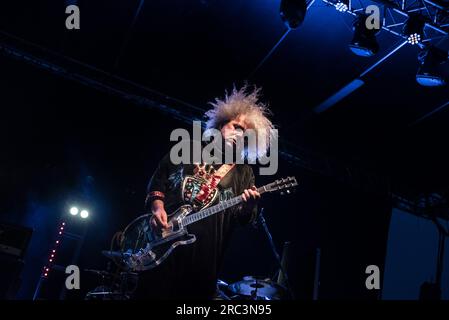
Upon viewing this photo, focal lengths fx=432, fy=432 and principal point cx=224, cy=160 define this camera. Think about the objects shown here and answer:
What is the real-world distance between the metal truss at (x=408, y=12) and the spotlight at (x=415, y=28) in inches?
2.2

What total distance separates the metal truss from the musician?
8.75ft

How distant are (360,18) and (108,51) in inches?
153

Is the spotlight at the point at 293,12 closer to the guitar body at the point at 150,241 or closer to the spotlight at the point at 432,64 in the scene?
the spotlight at the point at 432,64

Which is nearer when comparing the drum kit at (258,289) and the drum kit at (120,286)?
the drum kit at (120,286)

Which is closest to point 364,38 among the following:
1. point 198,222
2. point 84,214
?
point 198,222

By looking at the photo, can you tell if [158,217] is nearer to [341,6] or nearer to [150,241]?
[150,241]

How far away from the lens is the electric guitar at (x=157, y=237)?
3.14 meters

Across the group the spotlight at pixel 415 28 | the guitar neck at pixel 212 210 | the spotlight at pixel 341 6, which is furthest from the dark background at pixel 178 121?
the guitar neck at pixel 212 210

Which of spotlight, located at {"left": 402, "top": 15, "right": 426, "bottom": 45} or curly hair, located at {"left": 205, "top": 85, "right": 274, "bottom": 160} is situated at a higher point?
spotlight, located at {"left": 402, "top": 15, "right": 426, "bottom": 45}

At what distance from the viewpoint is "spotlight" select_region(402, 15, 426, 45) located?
5.38 metres

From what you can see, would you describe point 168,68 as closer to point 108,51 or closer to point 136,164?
point 108,51

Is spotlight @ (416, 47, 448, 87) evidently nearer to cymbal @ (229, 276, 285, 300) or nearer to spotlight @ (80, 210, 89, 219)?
cymbal @ (229, 276, 285, 300)

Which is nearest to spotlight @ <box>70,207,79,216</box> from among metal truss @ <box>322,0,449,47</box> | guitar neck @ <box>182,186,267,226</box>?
guitar neck @ <box>182,186,267,226</box>

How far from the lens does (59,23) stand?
6.52 meters
